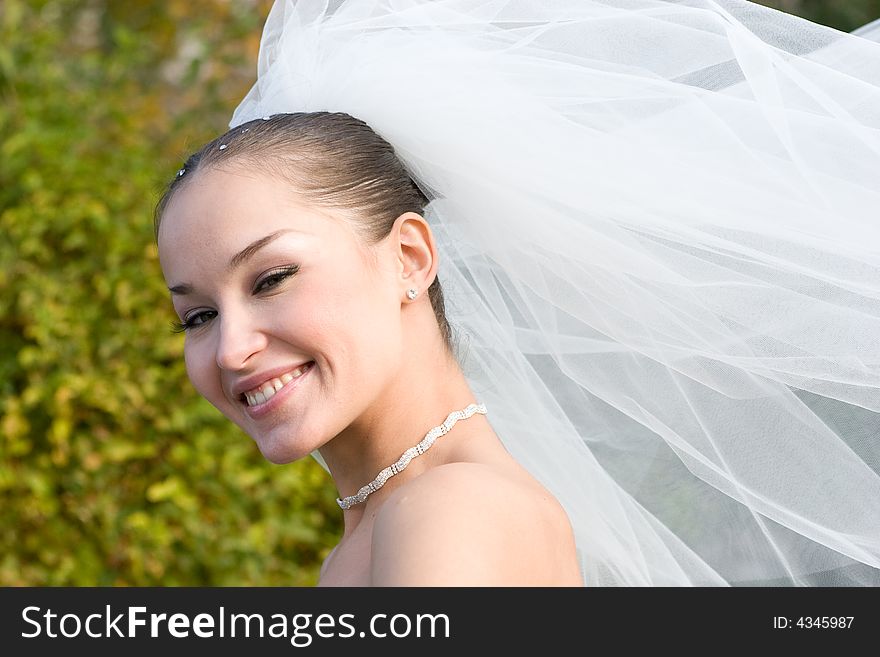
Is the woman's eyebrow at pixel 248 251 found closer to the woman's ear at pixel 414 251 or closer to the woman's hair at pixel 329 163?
the woman's hair at pixel 329 163

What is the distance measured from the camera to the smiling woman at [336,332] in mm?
1849

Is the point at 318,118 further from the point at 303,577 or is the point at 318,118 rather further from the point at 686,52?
the point at 303,577

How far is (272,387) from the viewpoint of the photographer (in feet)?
6.36

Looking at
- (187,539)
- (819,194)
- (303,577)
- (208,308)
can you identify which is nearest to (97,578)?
(187,539)

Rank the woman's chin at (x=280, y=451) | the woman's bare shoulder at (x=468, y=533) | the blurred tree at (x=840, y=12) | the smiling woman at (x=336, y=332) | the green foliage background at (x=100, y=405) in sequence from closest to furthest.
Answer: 1. the woman's bare shoulder at (x=468, y=533)
2. the smiling woman at (x=336, y=332)
3. the woman's chin at (x=280, y=451)
4. the green foliage background at (x=100, y=405)
5. the blurred tree at (x=840, y=12)

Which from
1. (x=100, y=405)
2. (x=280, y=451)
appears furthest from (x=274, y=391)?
(x=100, y=405)

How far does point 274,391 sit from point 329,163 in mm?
449

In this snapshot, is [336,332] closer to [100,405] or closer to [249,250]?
[249,250]

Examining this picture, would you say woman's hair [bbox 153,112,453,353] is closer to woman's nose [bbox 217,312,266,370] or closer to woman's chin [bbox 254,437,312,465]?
woman's nose [bbox 217,312,266,370]

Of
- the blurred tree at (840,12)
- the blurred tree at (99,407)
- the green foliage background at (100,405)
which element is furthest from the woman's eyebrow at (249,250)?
the blurred tree at (840,12)

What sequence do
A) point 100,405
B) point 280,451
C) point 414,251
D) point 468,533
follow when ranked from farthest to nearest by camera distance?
point 100,405 < point 414,251 < point 280,451 < point 468,533

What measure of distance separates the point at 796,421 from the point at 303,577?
2882mm

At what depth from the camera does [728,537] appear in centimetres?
242

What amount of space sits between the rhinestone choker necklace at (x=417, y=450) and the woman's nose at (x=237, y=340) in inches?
14.2
